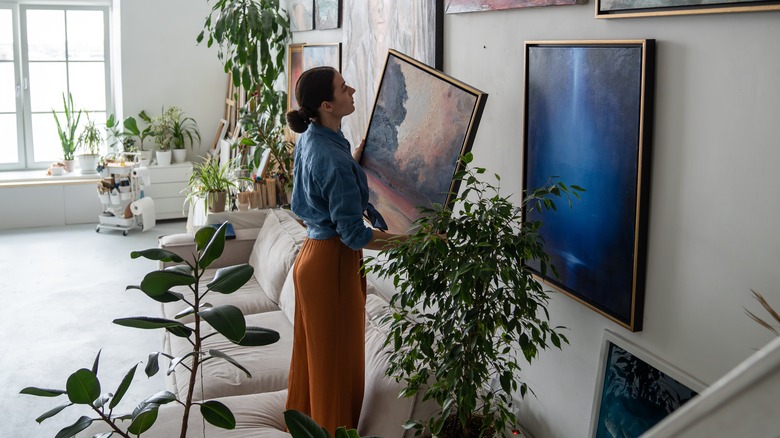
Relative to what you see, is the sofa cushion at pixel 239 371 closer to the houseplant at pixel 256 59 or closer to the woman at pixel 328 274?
the woman at pixel 328 274

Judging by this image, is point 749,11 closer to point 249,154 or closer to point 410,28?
point 410,28

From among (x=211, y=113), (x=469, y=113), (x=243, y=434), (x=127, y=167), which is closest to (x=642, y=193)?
(x=469, y=113)

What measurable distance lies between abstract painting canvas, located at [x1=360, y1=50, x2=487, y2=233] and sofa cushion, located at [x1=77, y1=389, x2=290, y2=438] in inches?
36.9

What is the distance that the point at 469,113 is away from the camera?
278 centimetres

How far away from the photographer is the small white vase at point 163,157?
895 cm

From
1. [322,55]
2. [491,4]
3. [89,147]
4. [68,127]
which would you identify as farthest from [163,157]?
[491,4]

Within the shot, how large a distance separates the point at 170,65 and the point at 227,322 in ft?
27.1

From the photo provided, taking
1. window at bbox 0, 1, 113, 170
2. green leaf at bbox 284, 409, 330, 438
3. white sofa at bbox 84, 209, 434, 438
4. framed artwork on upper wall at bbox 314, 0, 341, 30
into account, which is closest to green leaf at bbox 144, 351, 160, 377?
white sofa at bbox 84, 209, 434, 438

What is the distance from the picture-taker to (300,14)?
589 cm

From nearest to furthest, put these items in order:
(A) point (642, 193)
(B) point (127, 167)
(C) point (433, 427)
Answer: (A) point (642, 193) < (C) point (433, 427) < (B) point (127, 167)

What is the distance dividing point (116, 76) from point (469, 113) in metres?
7.66

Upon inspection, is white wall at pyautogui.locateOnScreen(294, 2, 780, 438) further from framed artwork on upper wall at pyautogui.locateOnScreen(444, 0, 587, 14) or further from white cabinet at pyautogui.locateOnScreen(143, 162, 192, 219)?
white cabinet at pyautogui.locateOnScreen(143, 162, 192, 219)

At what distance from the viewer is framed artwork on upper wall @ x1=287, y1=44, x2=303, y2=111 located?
5.95m

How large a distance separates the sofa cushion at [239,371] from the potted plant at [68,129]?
5.89 meters
